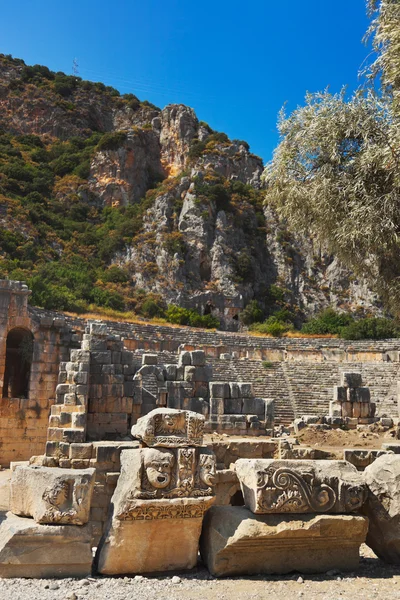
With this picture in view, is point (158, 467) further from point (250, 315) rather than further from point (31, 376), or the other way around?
point (250, 315)

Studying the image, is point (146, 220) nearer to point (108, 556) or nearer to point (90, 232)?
point (90, 232)

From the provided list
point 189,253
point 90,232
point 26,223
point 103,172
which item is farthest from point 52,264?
point 103,172

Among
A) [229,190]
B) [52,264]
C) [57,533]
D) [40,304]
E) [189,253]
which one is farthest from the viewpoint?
[229,190]

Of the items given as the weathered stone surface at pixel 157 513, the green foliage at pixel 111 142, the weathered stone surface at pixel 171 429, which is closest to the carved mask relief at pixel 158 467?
the weathered stone surface at pixel 157 513

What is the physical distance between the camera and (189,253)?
184 ft

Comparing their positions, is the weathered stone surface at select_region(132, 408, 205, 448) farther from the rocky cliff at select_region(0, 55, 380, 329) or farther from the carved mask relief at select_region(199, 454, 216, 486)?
the rocky cliff at select_region(0, 55, 380, 329)

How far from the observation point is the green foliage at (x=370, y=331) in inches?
1756

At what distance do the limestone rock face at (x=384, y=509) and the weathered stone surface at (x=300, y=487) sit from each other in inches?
4.5

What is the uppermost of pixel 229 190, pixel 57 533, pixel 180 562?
pixel 229 190

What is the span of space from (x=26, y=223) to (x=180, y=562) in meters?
50.0

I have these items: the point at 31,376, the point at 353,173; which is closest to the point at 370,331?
the point at 31,376

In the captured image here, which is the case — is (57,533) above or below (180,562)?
above

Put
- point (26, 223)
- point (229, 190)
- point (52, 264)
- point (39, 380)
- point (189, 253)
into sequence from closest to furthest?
1. point (39, 380)
2. point (52, 264)
3. point (26, 223)
4. point (189, 253)
5. point (229, 190)

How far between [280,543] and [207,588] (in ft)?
2.25
